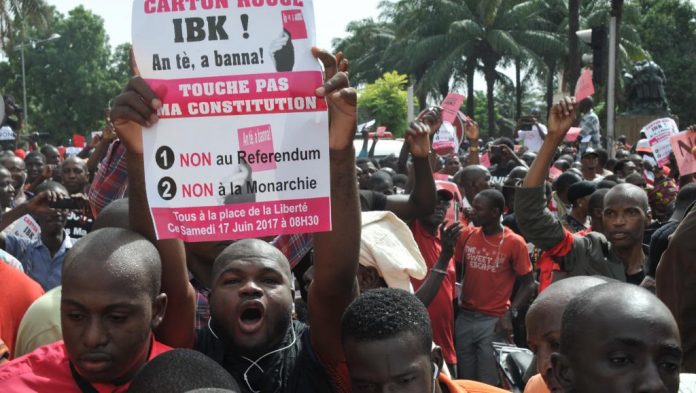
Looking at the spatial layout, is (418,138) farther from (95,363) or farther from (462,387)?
(95,363)

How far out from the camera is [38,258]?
6660 mm

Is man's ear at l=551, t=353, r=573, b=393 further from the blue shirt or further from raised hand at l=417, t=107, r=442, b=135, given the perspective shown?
the blue shirt

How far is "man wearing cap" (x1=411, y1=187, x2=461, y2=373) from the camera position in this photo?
6.07 metres

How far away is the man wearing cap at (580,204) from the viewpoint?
736cm

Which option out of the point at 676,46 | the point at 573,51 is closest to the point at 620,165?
the point at 573,51

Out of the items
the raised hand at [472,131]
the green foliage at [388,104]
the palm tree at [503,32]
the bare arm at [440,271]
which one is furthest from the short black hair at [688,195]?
the palm tree at [503,32]

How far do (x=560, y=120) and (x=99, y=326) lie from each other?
8.61 feet

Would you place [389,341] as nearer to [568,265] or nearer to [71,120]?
[568,265]

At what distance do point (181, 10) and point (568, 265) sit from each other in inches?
124

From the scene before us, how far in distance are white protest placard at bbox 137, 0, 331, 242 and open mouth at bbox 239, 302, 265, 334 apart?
213 mm

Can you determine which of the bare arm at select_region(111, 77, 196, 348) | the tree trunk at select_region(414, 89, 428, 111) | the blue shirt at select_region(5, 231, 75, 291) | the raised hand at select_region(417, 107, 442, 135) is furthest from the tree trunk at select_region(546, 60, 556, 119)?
the bare arm at select_region(111, 77, 196, 348)

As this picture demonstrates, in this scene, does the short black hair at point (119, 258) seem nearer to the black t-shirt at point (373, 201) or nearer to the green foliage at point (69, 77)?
the black t-shirt at point (373, 201)

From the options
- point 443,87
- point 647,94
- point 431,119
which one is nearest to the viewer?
point 431,119

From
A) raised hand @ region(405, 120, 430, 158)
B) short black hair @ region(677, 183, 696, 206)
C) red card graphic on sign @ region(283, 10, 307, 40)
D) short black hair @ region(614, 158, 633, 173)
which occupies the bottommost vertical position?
short black hair @ region(614, 158, 633, 173)
